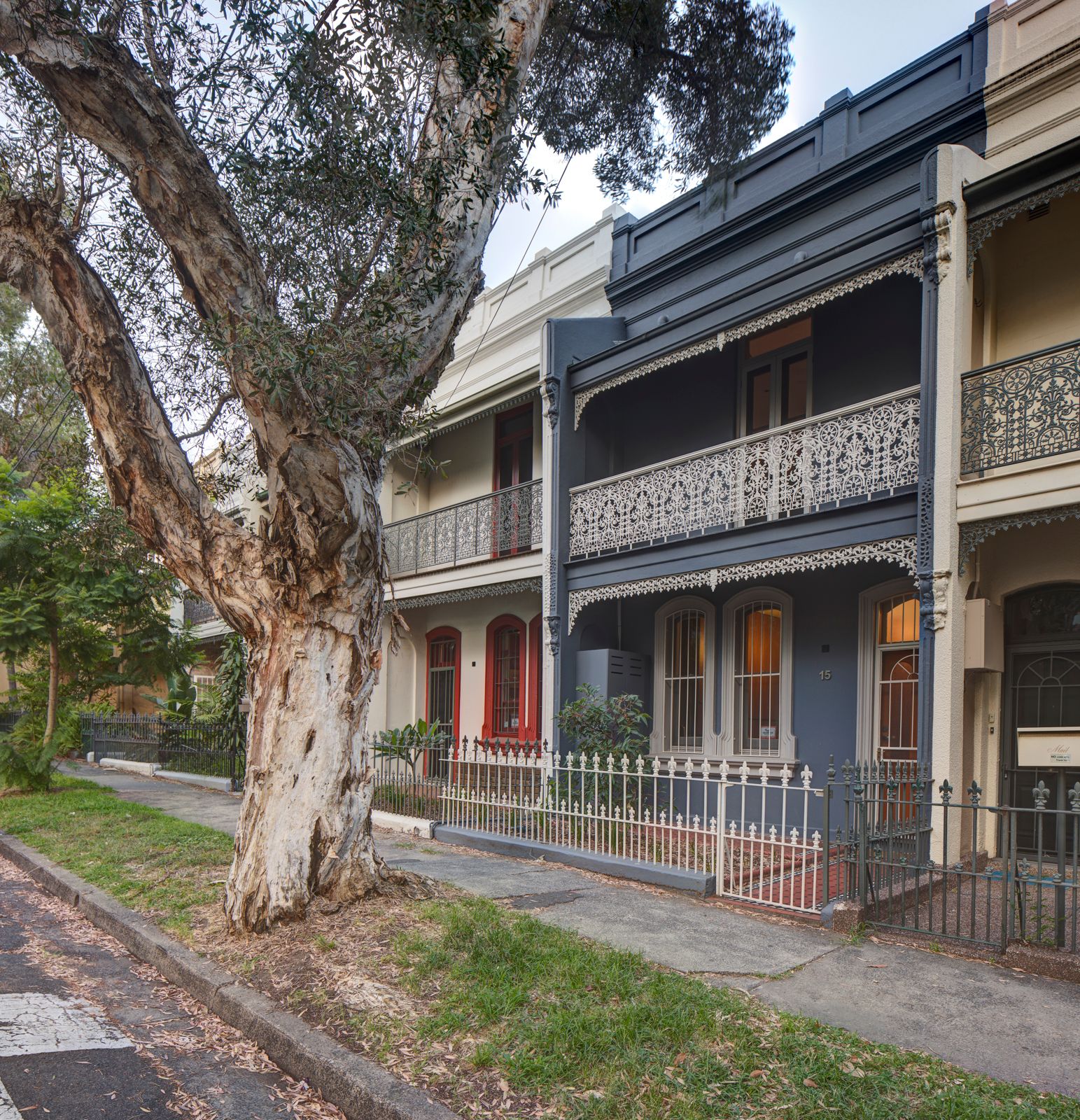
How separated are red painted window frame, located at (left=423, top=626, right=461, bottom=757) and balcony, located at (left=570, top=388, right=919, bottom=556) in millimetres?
5755

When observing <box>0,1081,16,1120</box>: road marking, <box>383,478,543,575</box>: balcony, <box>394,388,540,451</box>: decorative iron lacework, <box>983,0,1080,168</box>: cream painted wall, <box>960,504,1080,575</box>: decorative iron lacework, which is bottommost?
<box>0,1081,16,1120</box>: road marking

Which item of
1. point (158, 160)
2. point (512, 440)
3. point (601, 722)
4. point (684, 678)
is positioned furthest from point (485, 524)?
point (158, 160)

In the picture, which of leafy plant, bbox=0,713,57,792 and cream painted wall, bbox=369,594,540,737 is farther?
cream painted wall, bbox=369,594,540,737

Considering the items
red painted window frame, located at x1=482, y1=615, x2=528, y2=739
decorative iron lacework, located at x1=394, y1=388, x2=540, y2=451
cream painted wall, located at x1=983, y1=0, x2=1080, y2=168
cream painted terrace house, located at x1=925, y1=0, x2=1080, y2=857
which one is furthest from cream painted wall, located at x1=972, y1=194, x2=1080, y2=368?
red painted window frame, located at x1=482, y1=615, x2=528, y2=739

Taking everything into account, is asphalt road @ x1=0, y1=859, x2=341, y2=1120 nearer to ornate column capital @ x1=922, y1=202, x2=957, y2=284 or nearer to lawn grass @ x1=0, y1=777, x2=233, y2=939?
lawn grass @ x1=0, y1=777, x2=233, y2=939

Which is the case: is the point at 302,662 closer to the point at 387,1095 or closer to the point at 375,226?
the point at 387,1095

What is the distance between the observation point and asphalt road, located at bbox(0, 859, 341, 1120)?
388cm

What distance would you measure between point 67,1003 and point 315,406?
381cm

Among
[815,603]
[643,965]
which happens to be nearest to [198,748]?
[815,603]

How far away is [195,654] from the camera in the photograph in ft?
55.8

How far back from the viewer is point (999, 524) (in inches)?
332

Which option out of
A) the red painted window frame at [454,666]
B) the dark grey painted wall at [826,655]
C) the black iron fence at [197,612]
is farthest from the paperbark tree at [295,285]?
the black iron fence at [197,612]

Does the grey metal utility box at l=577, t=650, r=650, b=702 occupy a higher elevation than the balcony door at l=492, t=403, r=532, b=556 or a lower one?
lower

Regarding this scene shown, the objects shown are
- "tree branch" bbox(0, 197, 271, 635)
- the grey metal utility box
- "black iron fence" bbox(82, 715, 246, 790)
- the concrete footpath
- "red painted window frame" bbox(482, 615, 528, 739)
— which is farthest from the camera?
"black iron fence" bbox(82, 715, 246, 790)
